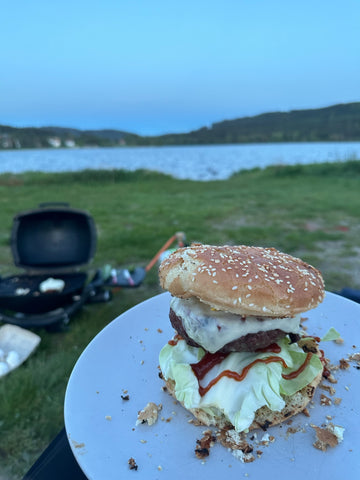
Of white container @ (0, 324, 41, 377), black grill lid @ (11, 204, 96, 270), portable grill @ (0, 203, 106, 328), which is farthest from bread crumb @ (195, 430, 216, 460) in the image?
black grill lid @ (11, 204, 96, 270)

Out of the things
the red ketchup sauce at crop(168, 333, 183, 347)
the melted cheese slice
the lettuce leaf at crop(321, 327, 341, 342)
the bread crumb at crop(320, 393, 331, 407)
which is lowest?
the bread crumb at crop(320, 393, 331, 407)

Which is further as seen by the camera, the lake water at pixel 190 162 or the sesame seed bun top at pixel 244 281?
the lake water at pixel 190 162

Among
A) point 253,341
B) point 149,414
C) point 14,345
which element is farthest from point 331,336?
point 14,345

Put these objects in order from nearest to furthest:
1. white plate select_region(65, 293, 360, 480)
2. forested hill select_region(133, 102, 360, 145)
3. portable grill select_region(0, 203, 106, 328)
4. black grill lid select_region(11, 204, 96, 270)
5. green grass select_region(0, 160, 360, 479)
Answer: white plate select_region(65, 293, 360, 480)
green grass select_region(0, 160, 360, 479)
portable grill select_region(0, 203, 106, 328)
black grill lid select_region(11, 204, 96, 270)
forested hill select_region(133, 102, 360, 145)

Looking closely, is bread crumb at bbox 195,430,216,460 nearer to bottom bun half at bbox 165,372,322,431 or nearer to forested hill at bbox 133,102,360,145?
bottom bun half at bbox 165,372,322,431

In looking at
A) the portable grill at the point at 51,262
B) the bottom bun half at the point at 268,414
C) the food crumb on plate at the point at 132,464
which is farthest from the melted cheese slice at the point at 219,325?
the portable grill at the point at 51,262

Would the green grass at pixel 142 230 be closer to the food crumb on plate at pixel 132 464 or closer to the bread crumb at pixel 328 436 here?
the food crumb on plate at pixel 132 464

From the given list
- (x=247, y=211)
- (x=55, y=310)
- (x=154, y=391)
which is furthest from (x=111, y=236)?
(x=154, y=391)
